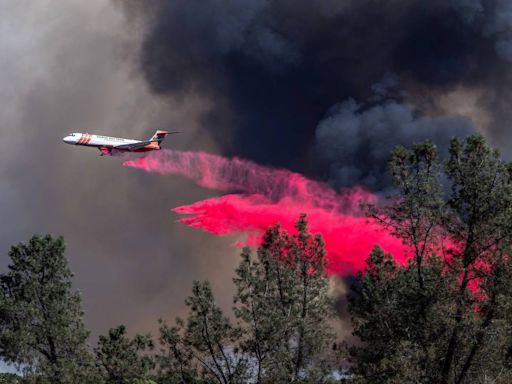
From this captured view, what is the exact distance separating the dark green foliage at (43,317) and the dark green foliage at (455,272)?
91.2 ft

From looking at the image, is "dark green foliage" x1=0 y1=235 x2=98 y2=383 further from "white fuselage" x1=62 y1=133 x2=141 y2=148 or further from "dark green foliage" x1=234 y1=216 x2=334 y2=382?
"white fuselage" x1=62 y1=133 x2=141 y2=148

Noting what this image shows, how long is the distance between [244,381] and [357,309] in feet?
82.9

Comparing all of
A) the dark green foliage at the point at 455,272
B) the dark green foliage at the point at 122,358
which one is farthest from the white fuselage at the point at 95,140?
the dark green foliage at the point at 455,272

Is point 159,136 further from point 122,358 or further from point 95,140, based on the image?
point 122,358

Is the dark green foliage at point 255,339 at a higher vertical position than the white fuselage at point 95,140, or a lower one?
lower

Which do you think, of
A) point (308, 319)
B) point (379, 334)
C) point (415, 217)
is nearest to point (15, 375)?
point (308, 319)

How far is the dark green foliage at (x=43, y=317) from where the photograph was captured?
49328 millimetres

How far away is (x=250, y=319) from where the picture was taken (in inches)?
1741

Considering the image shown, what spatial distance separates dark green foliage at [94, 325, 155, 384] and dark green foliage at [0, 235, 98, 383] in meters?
5.93

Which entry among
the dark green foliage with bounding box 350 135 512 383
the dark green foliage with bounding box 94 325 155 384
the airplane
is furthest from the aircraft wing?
the dark green foliage with bounding box 350 135 512 383

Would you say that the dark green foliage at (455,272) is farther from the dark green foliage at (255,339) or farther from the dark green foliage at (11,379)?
the dark green foliage at (11,379)

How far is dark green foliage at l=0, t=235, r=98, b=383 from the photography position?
162 feet

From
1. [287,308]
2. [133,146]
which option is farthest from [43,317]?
[133,146]

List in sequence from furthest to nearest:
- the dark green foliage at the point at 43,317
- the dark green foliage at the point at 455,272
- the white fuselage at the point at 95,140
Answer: the white fuselage at the point at 95,140, the dark green foliage at the point at 43,317, the dark green foliage at the point at 455,272
